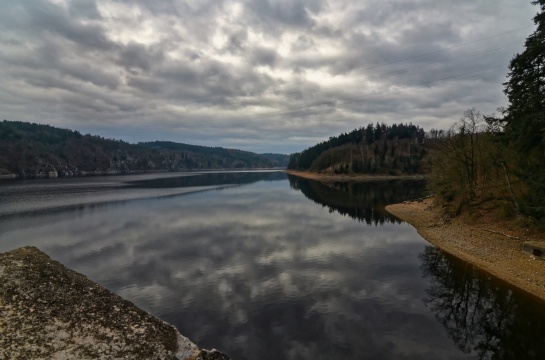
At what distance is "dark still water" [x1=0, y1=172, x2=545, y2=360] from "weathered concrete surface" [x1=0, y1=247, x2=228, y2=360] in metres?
4.68

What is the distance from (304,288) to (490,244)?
24.4 metres

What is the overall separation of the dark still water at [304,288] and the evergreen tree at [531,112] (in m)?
10.7

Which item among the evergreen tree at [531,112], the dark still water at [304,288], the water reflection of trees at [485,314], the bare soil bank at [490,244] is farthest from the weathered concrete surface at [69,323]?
the evergreen tree at [531,112]

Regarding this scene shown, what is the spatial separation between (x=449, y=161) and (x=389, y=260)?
30.6 metres

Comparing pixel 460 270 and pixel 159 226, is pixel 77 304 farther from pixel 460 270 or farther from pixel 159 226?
pixel 159 226

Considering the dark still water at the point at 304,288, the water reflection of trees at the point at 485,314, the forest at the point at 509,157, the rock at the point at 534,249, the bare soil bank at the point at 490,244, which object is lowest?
the dark still water at the point at 304,288

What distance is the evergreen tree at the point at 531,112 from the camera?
26703mm

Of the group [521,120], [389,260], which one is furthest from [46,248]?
[521,120]

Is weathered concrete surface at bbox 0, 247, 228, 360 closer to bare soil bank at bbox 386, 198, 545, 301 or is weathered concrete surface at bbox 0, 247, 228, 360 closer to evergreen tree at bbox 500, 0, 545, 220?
bare soil bank at bbox 386, 198, 545, 301

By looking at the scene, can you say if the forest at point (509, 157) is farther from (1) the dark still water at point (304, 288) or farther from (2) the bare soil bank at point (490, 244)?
(1) the dark still water at point (304, 288)

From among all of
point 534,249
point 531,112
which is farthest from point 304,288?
point 531,112

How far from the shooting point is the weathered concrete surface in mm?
12188

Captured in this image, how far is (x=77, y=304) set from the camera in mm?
15148

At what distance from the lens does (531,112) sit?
91.7 ft
